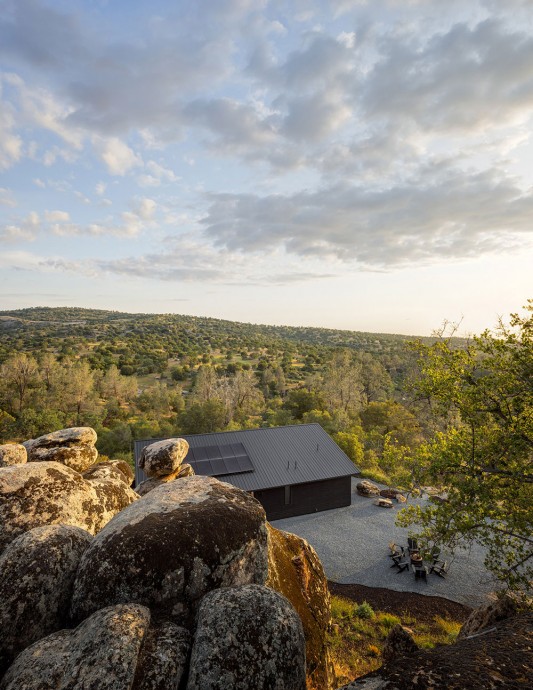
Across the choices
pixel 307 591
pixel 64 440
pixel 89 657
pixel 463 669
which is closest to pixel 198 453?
pixel 64 440

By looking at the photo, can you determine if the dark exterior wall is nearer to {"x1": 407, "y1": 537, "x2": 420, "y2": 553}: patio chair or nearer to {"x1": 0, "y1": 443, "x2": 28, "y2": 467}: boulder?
{"x1": 407, "y1": 537, "x2": 420, "y2": 553}: patio chair

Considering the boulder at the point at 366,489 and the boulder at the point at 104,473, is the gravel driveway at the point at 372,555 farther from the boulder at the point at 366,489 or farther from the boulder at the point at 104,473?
the boulder at the point at 104,473

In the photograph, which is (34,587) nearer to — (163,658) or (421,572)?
(163,658)

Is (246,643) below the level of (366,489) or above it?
above

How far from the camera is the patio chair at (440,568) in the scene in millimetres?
21434

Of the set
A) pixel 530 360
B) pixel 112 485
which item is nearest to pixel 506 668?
pixel 530 360

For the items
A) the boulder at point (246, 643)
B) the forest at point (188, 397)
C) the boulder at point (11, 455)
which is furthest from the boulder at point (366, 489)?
the boulder at point (246, 643)

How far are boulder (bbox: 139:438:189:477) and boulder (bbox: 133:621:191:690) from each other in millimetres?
8448

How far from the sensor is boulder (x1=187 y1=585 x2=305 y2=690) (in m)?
5.16

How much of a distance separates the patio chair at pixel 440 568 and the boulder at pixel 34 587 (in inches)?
877

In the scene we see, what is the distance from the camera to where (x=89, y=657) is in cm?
494

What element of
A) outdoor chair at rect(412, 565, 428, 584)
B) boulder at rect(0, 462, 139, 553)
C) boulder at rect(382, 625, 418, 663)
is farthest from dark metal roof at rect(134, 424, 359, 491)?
boulder at rect(0, 462, 139, 553)

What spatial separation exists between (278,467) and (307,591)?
20.3 meters

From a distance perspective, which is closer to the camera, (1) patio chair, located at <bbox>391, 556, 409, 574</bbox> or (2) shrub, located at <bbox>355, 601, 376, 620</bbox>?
(2) shrub, located at <bbox>355, 601, 376, 620</bbox>
